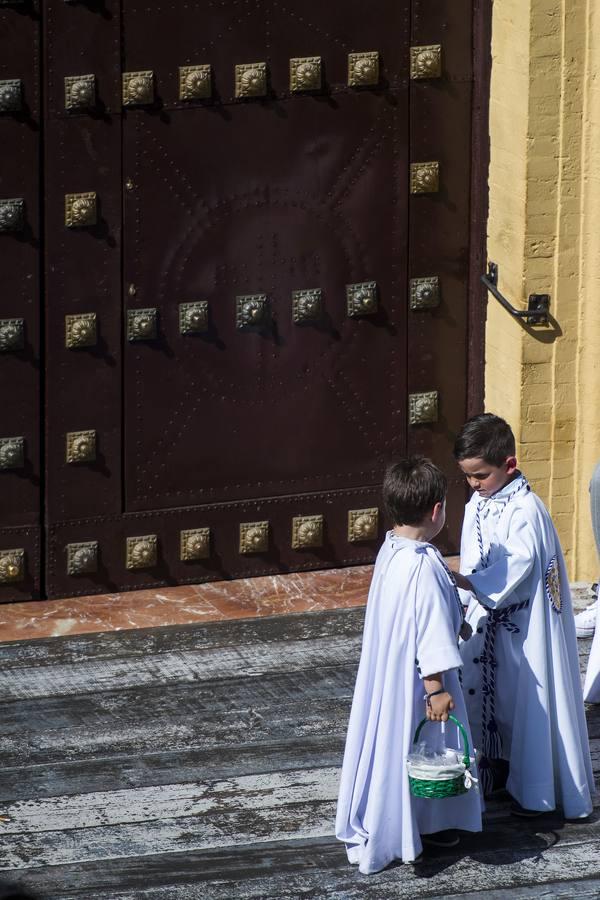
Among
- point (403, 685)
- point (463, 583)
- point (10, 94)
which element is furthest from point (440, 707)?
point (10, 94)

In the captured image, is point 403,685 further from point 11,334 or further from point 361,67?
point 361,67

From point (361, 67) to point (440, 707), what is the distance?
411 cm

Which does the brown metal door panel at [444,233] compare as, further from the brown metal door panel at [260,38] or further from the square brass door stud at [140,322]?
the square brass door stud at [140,322]

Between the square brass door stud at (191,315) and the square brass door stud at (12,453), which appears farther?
the square brass door stud at (191,315)

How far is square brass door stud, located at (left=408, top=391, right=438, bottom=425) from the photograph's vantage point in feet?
34.2

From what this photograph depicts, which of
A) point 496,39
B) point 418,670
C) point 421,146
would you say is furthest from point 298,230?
point 418,670

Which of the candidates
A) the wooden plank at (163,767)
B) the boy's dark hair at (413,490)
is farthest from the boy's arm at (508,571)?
the wooden plank at (163,767)

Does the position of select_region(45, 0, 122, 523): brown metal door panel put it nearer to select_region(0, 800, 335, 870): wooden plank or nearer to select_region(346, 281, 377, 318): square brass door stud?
select_region(346, 281, 377, 318): square brass door stud

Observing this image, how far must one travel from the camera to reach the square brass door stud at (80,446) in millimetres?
9875

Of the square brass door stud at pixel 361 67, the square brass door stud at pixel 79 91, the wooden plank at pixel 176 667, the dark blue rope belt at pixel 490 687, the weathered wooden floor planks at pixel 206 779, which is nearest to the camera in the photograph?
the weathered wooden floor planks at pixel 206 779

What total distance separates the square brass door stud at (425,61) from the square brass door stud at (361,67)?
0.22 meters

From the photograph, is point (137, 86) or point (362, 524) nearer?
point (137, 86)

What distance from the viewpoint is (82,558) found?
1002 cm

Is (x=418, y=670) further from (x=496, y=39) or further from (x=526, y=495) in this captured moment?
(x=496, y=39)
